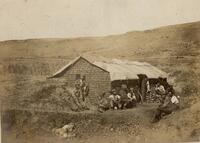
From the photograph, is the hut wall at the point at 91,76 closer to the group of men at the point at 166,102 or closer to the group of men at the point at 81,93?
the group of men at the point at 81,93

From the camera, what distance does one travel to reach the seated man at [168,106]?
2.88 feet

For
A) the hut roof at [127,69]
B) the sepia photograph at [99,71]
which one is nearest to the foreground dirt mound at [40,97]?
the sepia photograph at [99,71]

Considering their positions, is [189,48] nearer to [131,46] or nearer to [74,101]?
[131,46]

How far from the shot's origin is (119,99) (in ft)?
2.95

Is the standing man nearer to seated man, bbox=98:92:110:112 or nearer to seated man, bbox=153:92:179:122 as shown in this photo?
seated man, bbox=98:92:110:112

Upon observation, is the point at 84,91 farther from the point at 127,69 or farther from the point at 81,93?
the point at 127,69

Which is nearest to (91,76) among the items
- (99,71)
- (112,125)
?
(99,71)

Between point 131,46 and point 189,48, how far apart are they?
0.13 m

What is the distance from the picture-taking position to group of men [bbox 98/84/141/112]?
89cm

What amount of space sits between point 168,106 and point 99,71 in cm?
18

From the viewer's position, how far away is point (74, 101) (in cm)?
91

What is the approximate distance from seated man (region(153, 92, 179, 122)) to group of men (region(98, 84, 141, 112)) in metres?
0.06

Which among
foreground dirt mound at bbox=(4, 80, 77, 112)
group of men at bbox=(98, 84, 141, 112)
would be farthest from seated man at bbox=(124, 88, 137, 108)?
foreground dirt mound at bbox=(4, 80, 77, 112)

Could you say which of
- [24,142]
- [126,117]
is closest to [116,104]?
[126,117]
